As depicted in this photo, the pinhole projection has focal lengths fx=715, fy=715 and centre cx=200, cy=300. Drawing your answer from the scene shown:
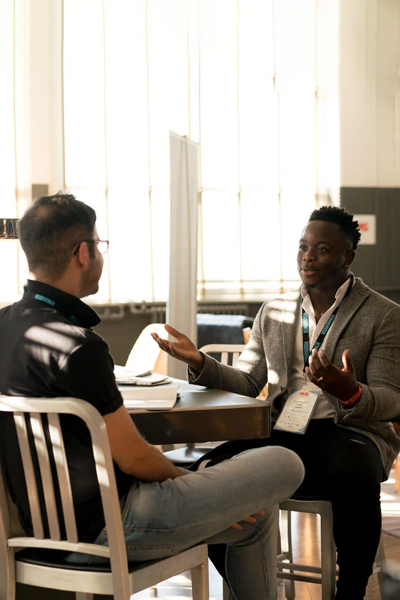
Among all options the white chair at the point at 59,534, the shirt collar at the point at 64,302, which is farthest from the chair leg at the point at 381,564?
the shirt collar at the point at 64,302

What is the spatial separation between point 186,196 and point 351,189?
3286 millimetres

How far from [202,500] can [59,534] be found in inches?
11.9

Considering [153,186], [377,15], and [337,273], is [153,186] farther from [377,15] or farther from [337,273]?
[337,273]

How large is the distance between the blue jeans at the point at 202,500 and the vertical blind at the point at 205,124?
17.4ft

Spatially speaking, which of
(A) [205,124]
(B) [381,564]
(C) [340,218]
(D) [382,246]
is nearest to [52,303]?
(C) [340,218]

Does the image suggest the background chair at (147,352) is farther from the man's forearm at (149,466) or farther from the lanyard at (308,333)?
the man's forearm at (149,466)

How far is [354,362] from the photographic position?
90.3 inches

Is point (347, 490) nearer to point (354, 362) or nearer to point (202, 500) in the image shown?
point (354, 362)

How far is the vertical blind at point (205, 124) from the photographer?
7.09 metres

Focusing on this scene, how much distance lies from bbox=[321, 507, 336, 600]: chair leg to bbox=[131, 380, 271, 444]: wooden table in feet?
1.66

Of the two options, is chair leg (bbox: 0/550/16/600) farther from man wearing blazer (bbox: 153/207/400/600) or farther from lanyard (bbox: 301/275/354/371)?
lanyard (bbox: 301/275/354/371)

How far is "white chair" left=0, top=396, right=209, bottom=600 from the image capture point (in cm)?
138

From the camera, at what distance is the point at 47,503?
144 centimetres

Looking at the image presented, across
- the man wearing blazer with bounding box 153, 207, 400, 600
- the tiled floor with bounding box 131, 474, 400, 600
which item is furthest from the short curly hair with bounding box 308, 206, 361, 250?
the tiled floor with bounding box 131, 474, 400, 600
